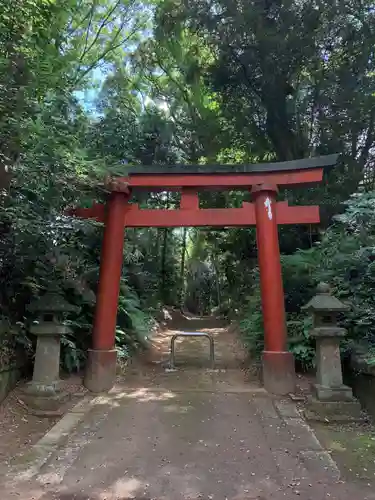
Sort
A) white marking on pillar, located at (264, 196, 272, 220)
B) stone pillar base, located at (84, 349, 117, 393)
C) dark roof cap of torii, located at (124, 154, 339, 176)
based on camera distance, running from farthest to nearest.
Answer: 1. dark roof cap of torii, located at (124, 154, 339, 176)
2. white marking on pillar, located at (264, 196, 272, 220)
3. stone pillar base, located at (84, 349, 117, 393)

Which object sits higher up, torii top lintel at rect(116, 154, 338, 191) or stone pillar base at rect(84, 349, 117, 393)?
torii top lintel at rect(116, 154, 338, 191)

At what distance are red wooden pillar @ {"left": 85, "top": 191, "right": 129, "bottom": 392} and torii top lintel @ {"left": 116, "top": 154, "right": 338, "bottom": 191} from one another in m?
0.50

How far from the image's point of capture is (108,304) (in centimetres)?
716

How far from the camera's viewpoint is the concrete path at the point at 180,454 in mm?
3535

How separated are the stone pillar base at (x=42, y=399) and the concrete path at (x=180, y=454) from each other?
37 cm

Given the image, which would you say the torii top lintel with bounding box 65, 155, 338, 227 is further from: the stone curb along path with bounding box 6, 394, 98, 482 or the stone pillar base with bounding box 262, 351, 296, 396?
the stone curb along path with bounding box 6, 394, 98, 482

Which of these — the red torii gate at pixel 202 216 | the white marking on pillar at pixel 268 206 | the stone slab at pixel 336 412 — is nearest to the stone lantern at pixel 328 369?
the stone slab at pixel 336 412

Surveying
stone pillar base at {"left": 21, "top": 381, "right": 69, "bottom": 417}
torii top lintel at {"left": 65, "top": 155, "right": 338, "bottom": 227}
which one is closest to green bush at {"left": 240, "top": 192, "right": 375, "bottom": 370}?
torii top lintel at {"left": 65, "top": 155, "right": 338, "bottom": 227}

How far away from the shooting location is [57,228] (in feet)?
20.3

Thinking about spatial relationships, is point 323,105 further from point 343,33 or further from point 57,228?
point 57,228

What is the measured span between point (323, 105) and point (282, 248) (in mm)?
3816

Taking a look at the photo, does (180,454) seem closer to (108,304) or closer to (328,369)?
(328,369)

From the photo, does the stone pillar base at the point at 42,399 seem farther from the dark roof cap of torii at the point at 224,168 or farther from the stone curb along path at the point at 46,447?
the dark roof cap of torii at the point at 224,168

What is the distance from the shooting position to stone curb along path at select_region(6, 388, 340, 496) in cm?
384
